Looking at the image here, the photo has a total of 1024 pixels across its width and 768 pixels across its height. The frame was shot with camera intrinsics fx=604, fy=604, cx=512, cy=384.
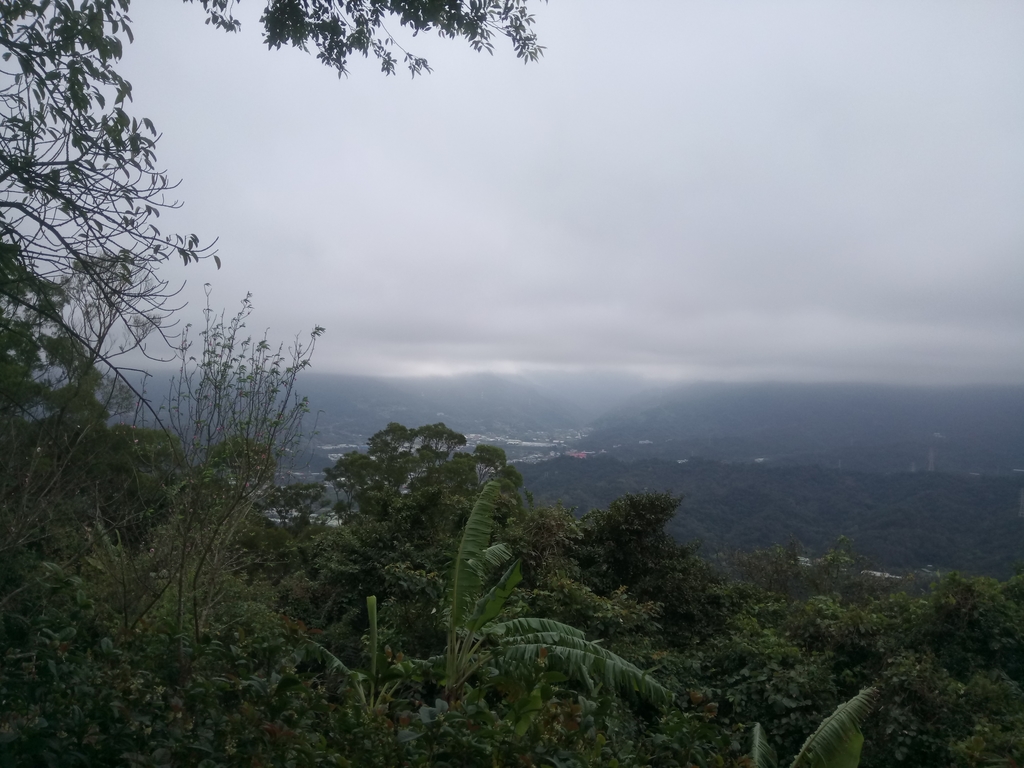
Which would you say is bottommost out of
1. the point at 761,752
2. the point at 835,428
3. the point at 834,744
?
the point at 835,428

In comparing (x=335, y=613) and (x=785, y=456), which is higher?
(x=335, y=613)

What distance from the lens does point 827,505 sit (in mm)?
28391

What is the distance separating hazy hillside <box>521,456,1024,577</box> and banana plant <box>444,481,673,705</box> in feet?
35.4

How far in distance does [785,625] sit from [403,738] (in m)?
7.69

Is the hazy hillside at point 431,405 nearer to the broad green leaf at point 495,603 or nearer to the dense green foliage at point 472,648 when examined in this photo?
the dense green foliage at point 472,648

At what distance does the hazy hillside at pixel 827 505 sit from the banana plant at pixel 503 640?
1078cm

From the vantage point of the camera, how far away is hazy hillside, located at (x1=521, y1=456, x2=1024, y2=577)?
19516 mm

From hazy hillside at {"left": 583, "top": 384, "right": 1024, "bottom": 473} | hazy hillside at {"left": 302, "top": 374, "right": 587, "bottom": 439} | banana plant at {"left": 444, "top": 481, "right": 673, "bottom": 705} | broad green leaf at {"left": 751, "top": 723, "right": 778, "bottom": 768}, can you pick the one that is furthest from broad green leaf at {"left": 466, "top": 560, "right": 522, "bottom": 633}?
hazy hillside at {"left": 583, "top": 384, "right": 1024, "bottom": 473}

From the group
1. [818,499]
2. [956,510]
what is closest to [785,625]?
[956,510]

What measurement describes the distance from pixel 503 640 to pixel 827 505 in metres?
27.3

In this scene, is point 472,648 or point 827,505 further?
point 827,505

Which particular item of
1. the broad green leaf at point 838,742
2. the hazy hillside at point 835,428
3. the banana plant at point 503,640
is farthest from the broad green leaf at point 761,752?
the hazy hillside at point 835,428

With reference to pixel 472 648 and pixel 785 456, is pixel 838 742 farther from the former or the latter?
pixel 785 456

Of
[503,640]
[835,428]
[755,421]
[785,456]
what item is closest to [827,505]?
[785,456]
